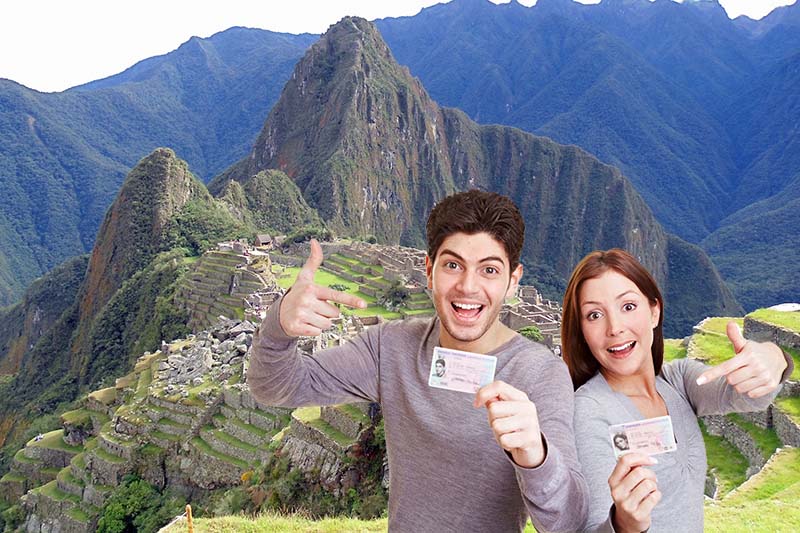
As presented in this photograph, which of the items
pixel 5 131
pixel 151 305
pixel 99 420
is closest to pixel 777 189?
pixel 151 305

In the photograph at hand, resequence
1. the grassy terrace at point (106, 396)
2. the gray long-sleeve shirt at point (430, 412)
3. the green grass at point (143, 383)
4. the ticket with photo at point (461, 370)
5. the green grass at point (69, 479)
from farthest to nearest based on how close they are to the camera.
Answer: the grassy terrace at point (106, 396) < the green grass at point (143, 383) < the green grass at point (69, 479) < the gray long-sleeve shirt at point (430, 412) < the ticket with photo at point (461, 370)

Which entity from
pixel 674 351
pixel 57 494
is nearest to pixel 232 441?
pixel 57 494

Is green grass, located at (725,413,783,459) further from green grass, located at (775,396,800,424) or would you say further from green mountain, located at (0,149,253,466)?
green mountain, located at (0,149,253,466)

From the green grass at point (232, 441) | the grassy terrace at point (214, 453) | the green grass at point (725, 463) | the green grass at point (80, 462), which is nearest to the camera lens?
the green grass at point (725, 463)

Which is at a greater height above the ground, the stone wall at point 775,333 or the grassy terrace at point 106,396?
the stone wall at point 775,333

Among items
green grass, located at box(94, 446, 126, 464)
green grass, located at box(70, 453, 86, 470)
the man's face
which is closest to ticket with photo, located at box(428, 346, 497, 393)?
the man's face

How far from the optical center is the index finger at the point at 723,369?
8.02 ft

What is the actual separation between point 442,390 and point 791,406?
11.5m

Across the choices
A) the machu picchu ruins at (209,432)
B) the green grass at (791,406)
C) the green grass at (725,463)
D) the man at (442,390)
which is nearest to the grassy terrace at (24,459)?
the machu picchu ruins at (209,432)

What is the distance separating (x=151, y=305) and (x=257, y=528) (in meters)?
41.2

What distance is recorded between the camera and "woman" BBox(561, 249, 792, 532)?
2.48m

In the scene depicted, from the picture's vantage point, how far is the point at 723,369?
8.09ft

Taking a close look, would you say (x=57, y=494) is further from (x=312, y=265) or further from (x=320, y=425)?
(x=312, y=265)

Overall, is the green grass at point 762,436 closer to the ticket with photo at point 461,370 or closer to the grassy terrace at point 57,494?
the ticket with photo at point 461,370
